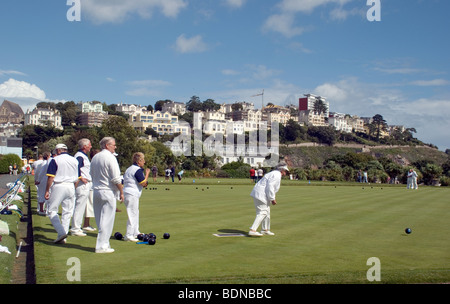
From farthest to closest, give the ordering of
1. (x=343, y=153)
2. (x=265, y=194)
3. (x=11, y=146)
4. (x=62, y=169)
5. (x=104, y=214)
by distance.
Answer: (x=343, y=153)
(x=11, y=146)
(x=265, y=194)
(x=62, y=169)
(x=104, y=214)

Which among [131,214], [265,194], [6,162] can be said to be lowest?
[131,214]

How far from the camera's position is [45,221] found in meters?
14.6

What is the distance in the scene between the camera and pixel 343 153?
17900 cm

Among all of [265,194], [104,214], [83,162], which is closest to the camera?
[104,214]

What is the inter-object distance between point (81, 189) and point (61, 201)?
123cm

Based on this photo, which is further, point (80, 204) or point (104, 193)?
point (80, 204)

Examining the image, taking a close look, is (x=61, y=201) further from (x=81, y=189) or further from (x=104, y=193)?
(x=104, y=193)

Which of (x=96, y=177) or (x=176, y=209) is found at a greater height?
(x=96, y=177)

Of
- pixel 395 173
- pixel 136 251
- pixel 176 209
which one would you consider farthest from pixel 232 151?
pixel 136 251

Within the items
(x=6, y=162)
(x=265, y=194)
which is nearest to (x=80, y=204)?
(x=265, y=194)

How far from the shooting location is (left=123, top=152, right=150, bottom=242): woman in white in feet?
36.4

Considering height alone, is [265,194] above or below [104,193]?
below
